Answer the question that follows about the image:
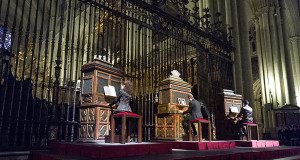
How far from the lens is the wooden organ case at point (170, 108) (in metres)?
6.53

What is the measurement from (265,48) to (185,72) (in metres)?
11.1

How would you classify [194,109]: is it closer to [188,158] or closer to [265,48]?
[188,158]

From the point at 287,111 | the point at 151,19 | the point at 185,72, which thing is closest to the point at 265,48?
the point at 287,111

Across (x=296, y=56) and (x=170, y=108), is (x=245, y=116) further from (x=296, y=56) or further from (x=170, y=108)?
(x=296, y=56)

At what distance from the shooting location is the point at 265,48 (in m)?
17.2

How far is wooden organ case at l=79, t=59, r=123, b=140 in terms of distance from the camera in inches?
193

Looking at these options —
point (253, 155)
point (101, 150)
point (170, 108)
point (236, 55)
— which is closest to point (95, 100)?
point (101, 150)

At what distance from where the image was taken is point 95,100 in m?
5.12

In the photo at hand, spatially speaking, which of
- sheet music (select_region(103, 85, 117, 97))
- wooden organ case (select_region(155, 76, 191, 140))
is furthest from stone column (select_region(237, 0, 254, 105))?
sheet music (select_region(103, 85, 117, 97))

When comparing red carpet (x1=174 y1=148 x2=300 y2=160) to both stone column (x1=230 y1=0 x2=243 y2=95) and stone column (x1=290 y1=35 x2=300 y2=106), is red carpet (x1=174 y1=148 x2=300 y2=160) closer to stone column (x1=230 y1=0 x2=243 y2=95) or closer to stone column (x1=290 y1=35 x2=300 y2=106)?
stone column (x1=230 y1=0 x2=243 y2=95)

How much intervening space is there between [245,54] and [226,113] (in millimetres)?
3387

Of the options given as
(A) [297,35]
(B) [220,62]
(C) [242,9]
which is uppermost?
(A) [297,35]

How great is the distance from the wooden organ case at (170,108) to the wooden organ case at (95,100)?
5.46 ft

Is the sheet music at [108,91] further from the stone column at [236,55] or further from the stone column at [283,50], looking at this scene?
the stone column at [283,50]
